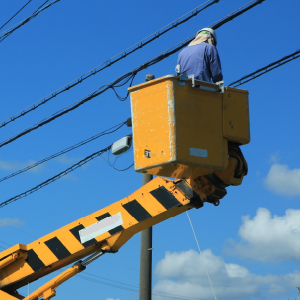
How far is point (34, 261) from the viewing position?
8.56 m

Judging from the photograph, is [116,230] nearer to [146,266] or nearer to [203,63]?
[203,63]

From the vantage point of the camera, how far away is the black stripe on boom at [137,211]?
25.1 ft

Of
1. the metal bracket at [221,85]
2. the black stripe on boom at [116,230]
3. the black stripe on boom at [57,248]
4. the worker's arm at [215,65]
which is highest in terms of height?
the worker's arm at [215,65]

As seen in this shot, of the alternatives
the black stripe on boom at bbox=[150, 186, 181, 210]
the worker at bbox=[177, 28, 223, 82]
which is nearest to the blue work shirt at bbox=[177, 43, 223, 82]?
the worker at bbox=[177, 28, 223, 82]

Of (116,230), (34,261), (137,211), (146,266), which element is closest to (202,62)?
(137,211)

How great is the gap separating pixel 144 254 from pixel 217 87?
586cm

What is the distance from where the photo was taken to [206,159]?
6.66m

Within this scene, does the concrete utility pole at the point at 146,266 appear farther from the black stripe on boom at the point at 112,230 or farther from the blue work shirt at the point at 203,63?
the blue work shirt at the point at 203,63

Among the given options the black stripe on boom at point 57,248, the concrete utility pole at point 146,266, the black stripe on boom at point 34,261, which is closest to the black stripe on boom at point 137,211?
the black stripe on boom at point 57,248

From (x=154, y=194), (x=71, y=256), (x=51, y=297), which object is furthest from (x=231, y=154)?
(x=51, y=297)

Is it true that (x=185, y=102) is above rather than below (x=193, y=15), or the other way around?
below

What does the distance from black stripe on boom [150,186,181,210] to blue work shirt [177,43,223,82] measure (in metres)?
1.43

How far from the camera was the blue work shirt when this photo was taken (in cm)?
726

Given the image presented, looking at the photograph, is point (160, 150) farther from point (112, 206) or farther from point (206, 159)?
point (112, 206)
